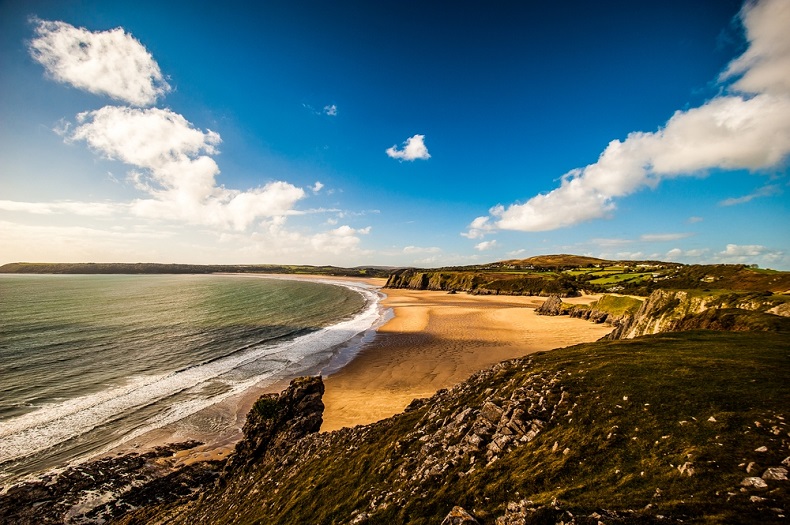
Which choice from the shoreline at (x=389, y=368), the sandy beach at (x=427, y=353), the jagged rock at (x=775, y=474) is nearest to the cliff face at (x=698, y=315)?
the shoreline at (x=389, y=368)

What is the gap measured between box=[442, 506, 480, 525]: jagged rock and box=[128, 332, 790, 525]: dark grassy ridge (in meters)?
0.43

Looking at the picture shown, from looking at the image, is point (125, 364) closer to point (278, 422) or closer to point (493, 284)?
point (278, 422)

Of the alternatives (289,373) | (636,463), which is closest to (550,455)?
(636,463)

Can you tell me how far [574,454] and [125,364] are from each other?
46.7 metres

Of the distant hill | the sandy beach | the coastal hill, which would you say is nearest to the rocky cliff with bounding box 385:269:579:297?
the sandy beach

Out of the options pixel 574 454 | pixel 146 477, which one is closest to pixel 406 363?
pixel 146 477

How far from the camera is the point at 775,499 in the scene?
6.00 meters

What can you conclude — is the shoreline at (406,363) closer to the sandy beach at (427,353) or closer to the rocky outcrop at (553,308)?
the sandy beach at (427,353)

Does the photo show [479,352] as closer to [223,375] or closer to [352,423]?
[352,423]

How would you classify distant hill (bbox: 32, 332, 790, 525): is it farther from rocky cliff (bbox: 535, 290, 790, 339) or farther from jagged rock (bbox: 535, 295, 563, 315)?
jagged rock (bbox: 535, 295, 563, 315)

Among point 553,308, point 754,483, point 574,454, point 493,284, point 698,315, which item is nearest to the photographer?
point 754,483

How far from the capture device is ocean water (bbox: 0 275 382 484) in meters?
23.5

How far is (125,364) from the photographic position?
38.0 metres

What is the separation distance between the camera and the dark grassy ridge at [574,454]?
7.10 m
